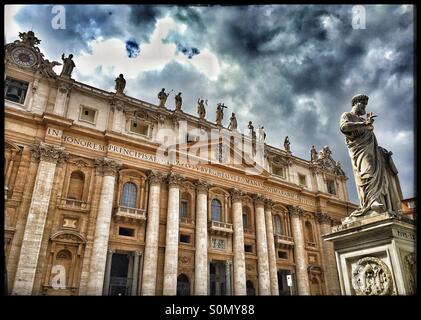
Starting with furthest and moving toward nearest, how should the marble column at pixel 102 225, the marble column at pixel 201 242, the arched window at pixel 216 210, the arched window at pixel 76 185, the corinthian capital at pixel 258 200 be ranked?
the corinthian capital at pixel 258 200 → the arched window at pixel 216 210 → the marble column at pixel 201 242 → the arched window at pixel 76 185 → the marble column at pixel 102 225

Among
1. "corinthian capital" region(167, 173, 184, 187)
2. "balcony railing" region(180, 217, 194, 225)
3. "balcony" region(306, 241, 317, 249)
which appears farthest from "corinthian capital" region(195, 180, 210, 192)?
"balcony" region(306, 241, 317, 249)

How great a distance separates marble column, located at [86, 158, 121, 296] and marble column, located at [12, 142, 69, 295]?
296cm

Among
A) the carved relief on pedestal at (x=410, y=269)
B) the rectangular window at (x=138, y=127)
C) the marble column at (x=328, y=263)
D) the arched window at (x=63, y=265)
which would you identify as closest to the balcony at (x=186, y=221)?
the rectangular window at (x=138, y=127)

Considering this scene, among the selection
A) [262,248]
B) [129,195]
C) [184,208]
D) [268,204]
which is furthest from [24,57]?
[262,248]

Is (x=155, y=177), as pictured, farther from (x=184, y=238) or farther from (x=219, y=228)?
(x=219, y=228)

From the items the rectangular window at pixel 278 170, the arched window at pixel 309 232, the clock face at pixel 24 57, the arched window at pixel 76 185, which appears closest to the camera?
the arched window at pixel 76 185

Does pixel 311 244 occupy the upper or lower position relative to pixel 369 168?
upper

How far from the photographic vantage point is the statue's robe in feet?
24.4

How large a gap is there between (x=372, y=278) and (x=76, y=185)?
20.9 m

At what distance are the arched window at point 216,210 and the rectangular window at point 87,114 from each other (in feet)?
40.6

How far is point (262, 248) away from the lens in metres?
27.8

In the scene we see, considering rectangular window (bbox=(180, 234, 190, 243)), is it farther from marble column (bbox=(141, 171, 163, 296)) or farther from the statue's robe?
the statue's robe

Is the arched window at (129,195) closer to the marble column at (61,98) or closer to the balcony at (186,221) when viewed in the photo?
the balcony at (186,221)

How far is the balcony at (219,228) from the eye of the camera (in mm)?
26094
